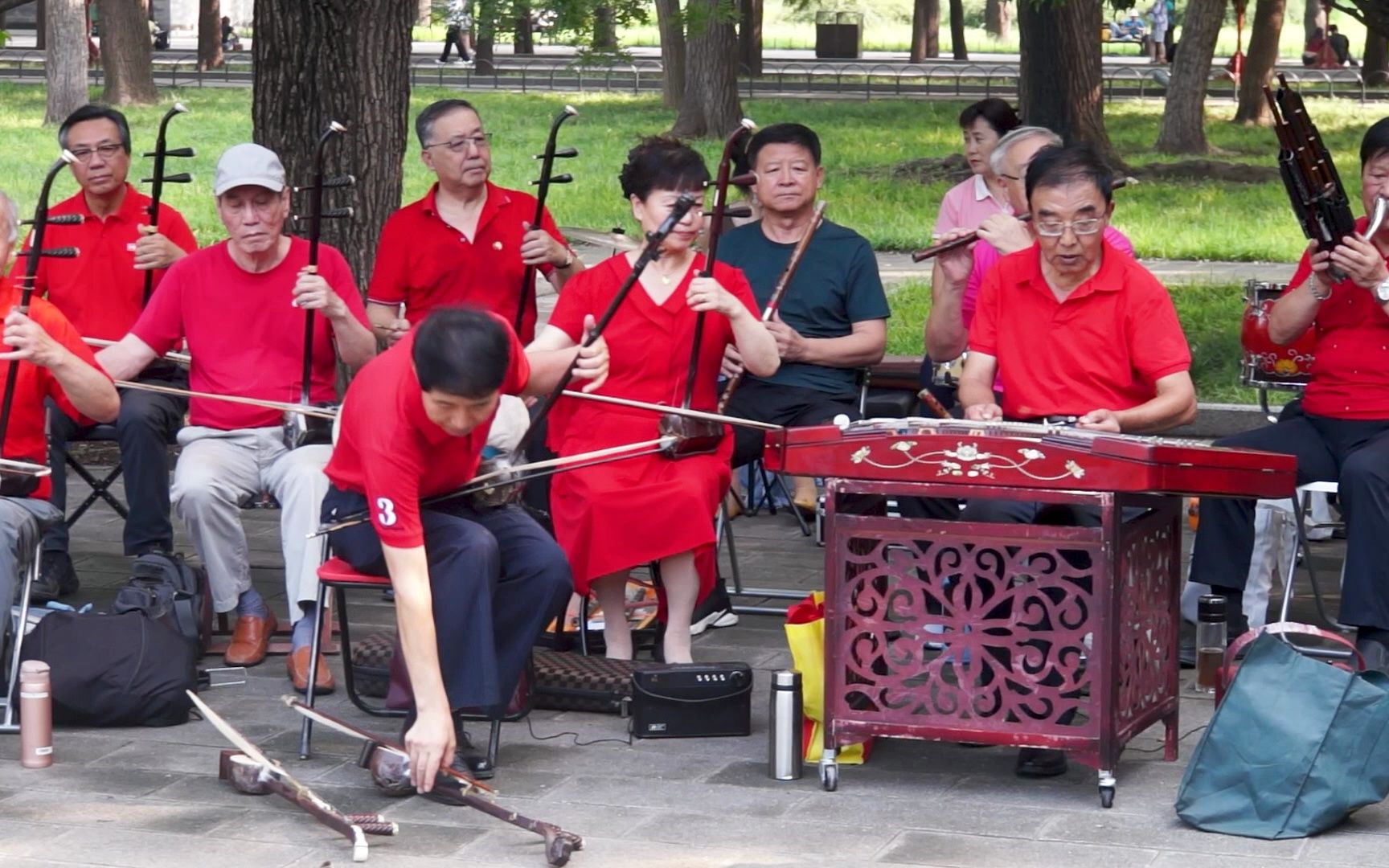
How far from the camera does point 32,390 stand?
5223mm

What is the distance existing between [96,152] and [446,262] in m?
1.11

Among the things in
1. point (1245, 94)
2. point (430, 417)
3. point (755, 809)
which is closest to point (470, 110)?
point (430, 417)

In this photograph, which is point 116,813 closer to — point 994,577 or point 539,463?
point 539,463

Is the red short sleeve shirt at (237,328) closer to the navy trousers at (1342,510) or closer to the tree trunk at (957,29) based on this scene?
the navy trousers at (1342,510)

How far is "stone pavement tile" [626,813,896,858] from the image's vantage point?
157 inches

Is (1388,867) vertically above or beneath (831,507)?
beneath

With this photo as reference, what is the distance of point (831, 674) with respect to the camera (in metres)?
4.37

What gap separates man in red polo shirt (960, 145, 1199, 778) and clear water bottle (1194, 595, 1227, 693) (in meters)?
0.49

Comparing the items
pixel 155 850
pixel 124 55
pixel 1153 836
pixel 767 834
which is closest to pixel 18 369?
pixel 155 850

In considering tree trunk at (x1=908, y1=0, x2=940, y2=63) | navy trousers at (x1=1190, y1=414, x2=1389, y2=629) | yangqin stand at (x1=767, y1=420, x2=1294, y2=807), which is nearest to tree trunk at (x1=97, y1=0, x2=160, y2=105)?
tree trunk at (x1=908, y1=0, x2=940, y2=63)

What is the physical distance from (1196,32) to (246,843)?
55.3ft

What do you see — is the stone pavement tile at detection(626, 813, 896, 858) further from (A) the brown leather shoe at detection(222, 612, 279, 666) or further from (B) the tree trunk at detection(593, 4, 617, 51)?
(B) the tree trunk at detection(593, 4, 617, 51)

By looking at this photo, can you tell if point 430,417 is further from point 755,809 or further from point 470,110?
point 470,110

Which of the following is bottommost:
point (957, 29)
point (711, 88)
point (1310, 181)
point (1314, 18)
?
point (1310, 181)
